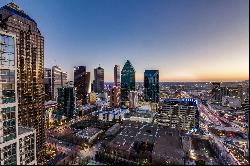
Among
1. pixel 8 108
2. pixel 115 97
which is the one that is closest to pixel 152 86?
pixel 115 97

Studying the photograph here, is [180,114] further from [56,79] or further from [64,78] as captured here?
[64,78]

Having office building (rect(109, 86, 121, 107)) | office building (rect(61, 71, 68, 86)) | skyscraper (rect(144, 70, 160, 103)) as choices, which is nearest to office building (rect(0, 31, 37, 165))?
office building (rect(109, 86, 121, 107))

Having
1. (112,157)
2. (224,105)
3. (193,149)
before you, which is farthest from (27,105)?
(224,105)

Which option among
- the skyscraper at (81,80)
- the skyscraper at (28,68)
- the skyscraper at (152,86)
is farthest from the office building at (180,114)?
the skyscraper at (81,80)

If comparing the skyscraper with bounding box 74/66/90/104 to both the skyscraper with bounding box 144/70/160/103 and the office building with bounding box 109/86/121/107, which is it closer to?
the office building with bounding box 109/86/121/107

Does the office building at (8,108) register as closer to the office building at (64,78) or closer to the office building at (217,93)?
the office building at (217,93)
